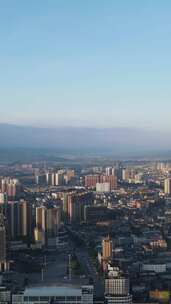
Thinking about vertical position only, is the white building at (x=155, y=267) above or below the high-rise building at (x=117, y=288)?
below

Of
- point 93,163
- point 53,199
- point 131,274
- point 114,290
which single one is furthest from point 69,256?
point 93,163

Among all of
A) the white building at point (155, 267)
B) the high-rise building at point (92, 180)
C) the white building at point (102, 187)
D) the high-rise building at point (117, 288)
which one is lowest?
the white building at point (155, 267)

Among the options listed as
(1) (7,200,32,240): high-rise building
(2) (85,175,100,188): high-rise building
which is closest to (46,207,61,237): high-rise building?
(1) (7,200,32,240): high-rise building

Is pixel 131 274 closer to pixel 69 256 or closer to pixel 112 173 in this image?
pixel 69 256

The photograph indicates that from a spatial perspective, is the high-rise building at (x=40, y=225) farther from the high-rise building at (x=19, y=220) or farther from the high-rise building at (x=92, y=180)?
the high-rise building at (x=92, y=180)

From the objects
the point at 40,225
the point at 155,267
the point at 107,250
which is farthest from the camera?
the point at 40,225

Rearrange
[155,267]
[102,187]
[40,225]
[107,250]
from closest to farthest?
1. [155,267]
2. [107,250]
3. [40,225]
4. [102,187]

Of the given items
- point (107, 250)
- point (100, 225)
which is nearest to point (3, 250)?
point (107, 250)

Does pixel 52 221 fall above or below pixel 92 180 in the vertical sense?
below

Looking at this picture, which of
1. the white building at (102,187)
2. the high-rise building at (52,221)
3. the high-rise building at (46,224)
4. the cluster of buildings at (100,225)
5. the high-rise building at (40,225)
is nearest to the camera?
the cluster of buildings at (100,225)

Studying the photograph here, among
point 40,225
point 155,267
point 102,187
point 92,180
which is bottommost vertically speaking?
point 155,267

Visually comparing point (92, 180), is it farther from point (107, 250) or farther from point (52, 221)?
point (107, 250)

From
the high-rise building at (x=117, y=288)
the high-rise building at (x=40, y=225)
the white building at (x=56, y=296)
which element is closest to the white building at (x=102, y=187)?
the high-rise building at (x=40, y=225)
